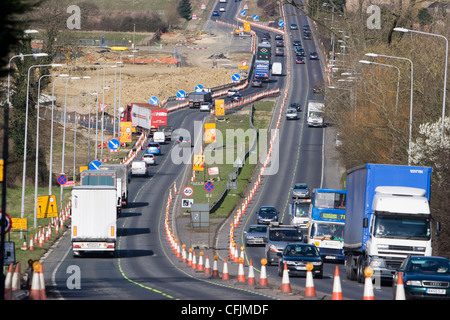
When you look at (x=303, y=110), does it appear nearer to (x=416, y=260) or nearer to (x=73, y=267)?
(x=73, y=267)

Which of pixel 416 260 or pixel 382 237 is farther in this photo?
pixel 382 237

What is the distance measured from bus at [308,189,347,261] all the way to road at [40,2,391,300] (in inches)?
40.3

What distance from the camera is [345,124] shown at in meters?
77.1

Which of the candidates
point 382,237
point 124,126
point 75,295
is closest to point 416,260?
point 382,237

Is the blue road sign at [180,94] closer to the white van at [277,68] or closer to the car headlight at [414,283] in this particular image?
the white van at [277,68]

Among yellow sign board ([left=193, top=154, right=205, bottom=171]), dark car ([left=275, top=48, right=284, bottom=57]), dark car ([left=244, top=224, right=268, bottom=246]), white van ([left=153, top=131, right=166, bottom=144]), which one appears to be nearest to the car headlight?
dark car ([left=244, top=224, right=268, bottom=246])

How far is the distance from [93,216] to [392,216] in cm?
1467

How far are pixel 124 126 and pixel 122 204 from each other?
2504 cm

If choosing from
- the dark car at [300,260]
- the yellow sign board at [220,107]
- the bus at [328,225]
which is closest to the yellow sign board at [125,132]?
the yellow sign board at [220,107]

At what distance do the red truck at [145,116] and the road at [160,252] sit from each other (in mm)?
2930

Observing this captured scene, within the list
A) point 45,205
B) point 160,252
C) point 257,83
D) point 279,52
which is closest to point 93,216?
point 45,205

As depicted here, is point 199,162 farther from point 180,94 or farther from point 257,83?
point 257,83

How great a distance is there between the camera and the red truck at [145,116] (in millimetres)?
97188

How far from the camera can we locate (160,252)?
48156 millimetres
